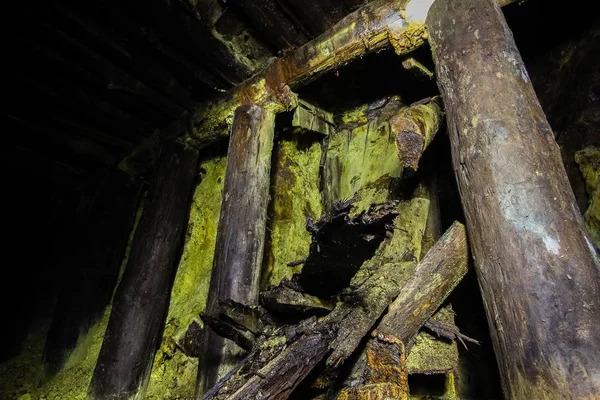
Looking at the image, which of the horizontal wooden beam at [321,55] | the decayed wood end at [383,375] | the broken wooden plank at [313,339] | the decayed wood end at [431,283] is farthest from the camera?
the horizontal wooden beam at [321,55]

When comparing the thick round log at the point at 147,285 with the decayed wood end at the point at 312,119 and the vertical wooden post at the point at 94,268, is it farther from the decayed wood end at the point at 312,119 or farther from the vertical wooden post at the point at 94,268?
the decayed wood end at the point at 312,119

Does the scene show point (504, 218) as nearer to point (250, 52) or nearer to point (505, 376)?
point (505, 376)

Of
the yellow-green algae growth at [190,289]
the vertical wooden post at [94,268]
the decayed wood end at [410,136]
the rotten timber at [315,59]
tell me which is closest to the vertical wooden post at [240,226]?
the rotten timber at [315,59]

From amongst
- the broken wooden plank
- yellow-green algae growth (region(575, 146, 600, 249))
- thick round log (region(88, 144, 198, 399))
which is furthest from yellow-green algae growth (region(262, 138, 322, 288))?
yellow-green algae growth (region(575, 146, 600, 249))

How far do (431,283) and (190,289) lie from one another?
2.14m

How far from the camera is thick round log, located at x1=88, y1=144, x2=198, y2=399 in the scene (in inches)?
100

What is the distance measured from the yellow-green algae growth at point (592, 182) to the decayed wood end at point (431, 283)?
110 cm

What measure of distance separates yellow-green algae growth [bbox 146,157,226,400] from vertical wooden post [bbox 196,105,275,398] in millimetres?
682

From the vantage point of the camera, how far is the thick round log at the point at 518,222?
101 centimetres

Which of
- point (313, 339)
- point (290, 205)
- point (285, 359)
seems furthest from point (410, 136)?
point (290, 205)

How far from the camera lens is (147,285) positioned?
281 cm

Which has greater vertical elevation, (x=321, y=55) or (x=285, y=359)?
(x=321, y=55)

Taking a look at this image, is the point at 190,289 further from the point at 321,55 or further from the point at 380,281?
the point at 321,55

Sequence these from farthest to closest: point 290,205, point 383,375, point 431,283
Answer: point 290,205, point 431,283, point 383,375
